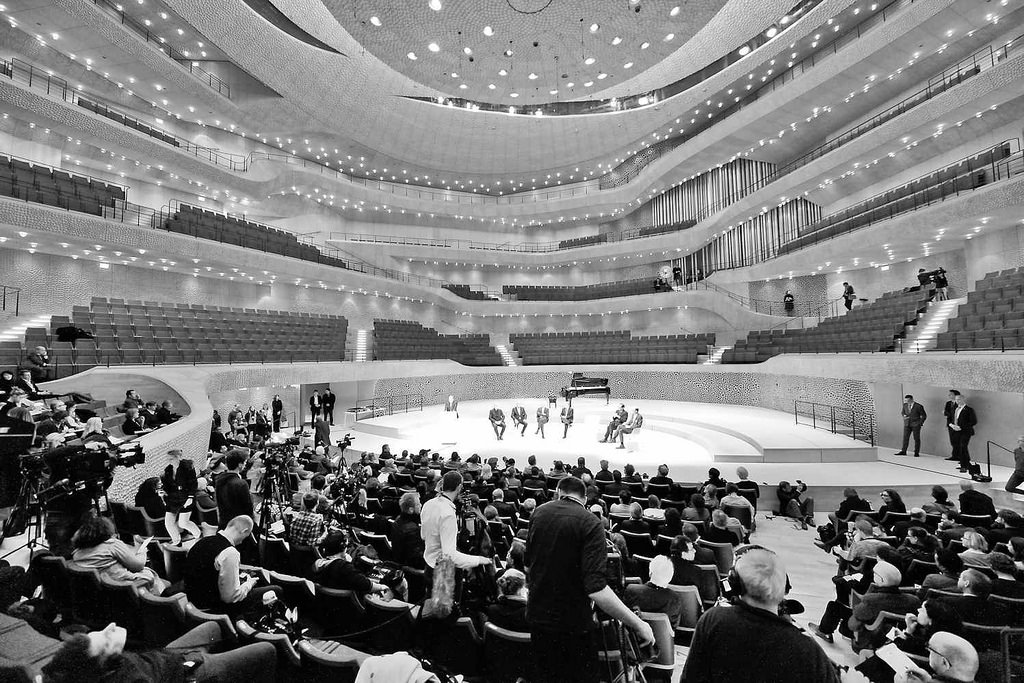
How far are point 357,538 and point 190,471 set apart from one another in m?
2.81

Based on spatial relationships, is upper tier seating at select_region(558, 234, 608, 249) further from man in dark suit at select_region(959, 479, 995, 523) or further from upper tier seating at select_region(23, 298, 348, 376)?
man in dark suit at select_region(959, 479, 995, 523)

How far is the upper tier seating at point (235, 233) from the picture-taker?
692 inches

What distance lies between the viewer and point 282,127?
2428 centimetres

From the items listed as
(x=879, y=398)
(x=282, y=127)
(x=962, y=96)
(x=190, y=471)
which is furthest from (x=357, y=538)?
(x=282, y=127)

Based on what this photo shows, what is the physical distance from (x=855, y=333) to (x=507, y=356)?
16.1 metres

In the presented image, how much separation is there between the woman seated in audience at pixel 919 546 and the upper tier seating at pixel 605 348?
17918 mm

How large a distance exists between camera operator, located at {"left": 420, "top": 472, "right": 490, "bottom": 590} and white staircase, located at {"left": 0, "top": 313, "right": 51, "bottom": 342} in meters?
15.4

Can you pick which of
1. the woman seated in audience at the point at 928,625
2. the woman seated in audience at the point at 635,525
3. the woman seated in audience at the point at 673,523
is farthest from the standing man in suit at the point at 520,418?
the woman seated in audience at the point at 928,625

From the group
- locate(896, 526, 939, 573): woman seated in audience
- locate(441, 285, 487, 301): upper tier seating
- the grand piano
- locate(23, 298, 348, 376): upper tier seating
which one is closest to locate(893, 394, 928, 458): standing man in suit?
locate(896, 526, 939, 573): woman seated in audience

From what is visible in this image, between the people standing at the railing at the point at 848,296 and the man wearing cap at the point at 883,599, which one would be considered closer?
the man wearing cap at the point at 883,599

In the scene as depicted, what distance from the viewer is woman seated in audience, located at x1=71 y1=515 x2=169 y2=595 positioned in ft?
10.3

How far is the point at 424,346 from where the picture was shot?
79.1 feet

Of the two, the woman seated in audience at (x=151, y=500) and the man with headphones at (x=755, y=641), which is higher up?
the man with headphones at (x=755, y=641)

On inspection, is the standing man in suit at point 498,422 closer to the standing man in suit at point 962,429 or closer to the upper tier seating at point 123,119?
the standing man in suit at point 962,429
